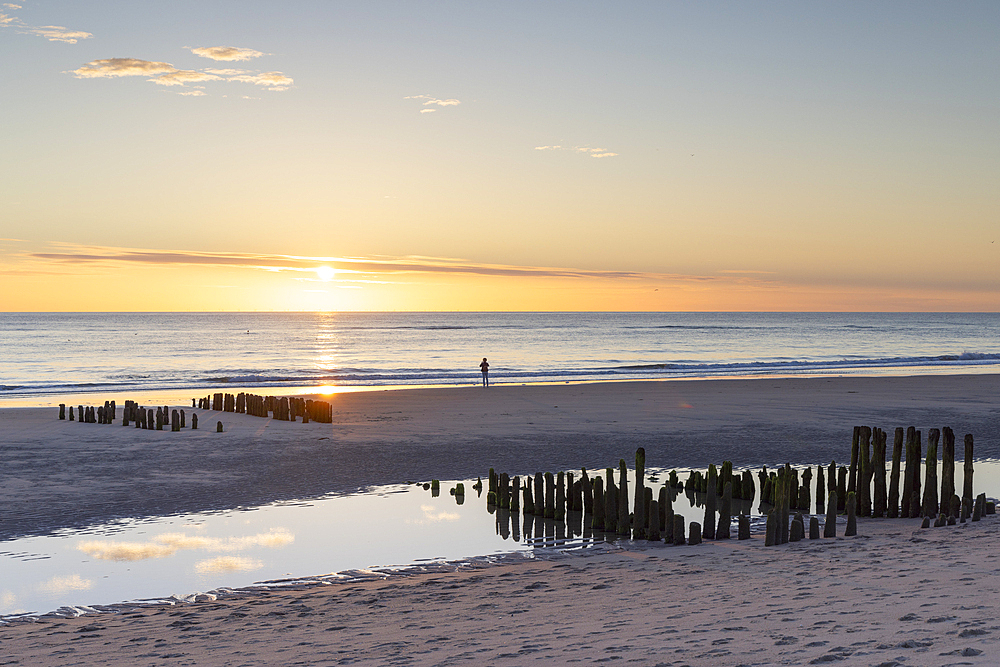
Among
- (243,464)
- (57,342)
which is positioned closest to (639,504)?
(243,464)

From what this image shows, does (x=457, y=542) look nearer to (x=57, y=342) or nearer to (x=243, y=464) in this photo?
(x=243, y=464)

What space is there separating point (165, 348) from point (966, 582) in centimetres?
9765

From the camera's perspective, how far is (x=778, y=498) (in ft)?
39.2

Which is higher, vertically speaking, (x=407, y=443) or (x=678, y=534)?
(x=678, y=534)

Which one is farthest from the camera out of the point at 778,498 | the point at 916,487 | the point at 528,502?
the point at 528,502

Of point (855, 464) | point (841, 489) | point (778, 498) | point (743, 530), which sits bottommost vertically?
point (743, 530)

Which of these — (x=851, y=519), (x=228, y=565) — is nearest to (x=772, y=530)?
(x=851, y=519)

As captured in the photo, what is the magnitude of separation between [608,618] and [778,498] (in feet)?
17.8

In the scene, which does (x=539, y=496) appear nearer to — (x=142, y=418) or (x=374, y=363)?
(x=142, y=418)

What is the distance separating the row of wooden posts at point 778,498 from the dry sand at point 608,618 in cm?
99

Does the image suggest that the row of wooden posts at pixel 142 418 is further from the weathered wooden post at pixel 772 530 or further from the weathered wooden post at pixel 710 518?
the weathered wooden post at pixel 772 530

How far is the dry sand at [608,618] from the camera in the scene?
614cm

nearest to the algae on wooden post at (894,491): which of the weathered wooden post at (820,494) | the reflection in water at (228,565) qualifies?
the weathered wooden post at (820,494)

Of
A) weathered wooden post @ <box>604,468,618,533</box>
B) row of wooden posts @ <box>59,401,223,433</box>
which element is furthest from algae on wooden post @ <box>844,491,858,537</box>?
row of wooden posts @ <box>59,401,223,433</box>
